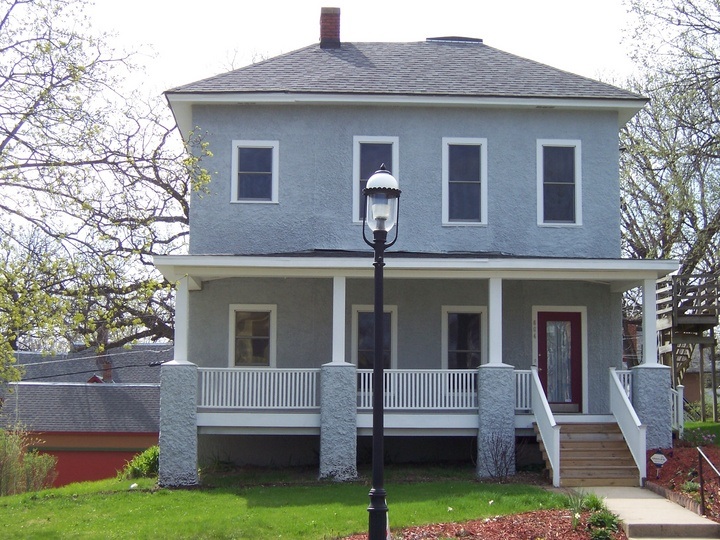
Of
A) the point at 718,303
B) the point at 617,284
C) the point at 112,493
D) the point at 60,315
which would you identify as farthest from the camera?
the point at 718,303

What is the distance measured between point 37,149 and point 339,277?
20.0 feet

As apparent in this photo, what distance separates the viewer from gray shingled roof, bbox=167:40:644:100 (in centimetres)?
1958

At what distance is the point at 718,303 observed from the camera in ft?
75.5

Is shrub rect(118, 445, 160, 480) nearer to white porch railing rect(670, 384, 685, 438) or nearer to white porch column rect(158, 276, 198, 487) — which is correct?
white porch column rect(158, 276, 198, 487)

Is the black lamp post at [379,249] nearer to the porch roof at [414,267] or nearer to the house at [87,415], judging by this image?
the porch roof at [414,267]

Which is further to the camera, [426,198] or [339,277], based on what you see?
[426,198]

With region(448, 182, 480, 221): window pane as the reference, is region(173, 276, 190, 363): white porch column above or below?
below

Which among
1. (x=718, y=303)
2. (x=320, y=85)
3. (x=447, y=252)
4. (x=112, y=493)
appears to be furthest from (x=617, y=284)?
(x=112, y=493)

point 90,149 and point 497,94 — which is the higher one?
point 497,94

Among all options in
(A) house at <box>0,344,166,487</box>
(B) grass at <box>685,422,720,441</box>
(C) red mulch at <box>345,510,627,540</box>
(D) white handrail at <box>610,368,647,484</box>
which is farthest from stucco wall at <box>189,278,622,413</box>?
(A) house at <box>0,344,166,487</box>

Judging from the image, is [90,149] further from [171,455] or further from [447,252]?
[447,252]

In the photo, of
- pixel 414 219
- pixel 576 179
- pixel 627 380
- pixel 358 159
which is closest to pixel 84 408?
pixel 358 159

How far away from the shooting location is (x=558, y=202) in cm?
1984

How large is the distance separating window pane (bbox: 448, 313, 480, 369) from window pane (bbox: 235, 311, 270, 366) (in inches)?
151
